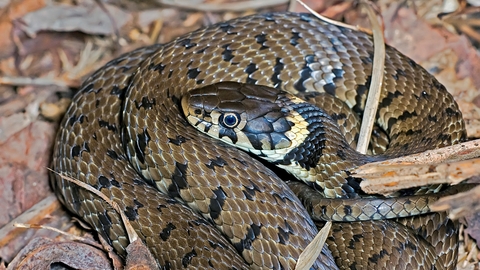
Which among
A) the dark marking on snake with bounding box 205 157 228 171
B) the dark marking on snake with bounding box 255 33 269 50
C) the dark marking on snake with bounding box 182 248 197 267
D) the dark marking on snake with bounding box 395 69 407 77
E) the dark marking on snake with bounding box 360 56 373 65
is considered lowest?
the dark marking on snake with bounding box 182 248 197 267

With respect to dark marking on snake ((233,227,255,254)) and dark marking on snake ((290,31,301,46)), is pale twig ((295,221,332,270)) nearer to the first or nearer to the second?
dark marking on snake ((233,227,255,254))

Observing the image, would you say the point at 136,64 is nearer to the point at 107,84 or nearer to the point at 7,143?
the point at 107,84

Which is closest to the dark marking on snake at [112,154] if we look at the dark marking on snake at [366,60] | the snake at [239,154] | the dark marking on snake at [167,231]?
the snake at [239,154]

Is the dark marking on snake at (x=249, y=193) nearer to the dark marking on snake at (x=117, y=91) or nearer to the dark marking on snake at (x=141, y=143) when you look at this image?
the dark marking on snake at (x=141, y=143)

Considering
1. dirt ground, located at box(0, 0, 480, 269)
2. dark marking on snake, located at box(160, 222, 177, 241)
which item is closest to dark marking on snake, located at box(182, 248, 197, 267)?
dark marking on snake, located at box(160, 222, 177, 241)

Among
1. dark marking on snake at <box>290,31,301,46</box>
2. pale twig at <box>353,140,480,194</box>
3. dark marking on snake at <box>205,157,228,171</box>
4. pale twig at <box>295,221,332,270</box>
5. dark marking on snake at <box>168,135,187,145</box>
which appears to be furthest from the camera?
dark marking on snake at <box>290,31,301,46</box>

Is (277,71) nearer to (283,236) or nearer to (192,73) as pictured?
(192,73)

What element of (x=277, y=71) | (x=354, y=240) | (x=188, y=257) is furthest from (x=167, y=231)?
(x=277, y=71)
